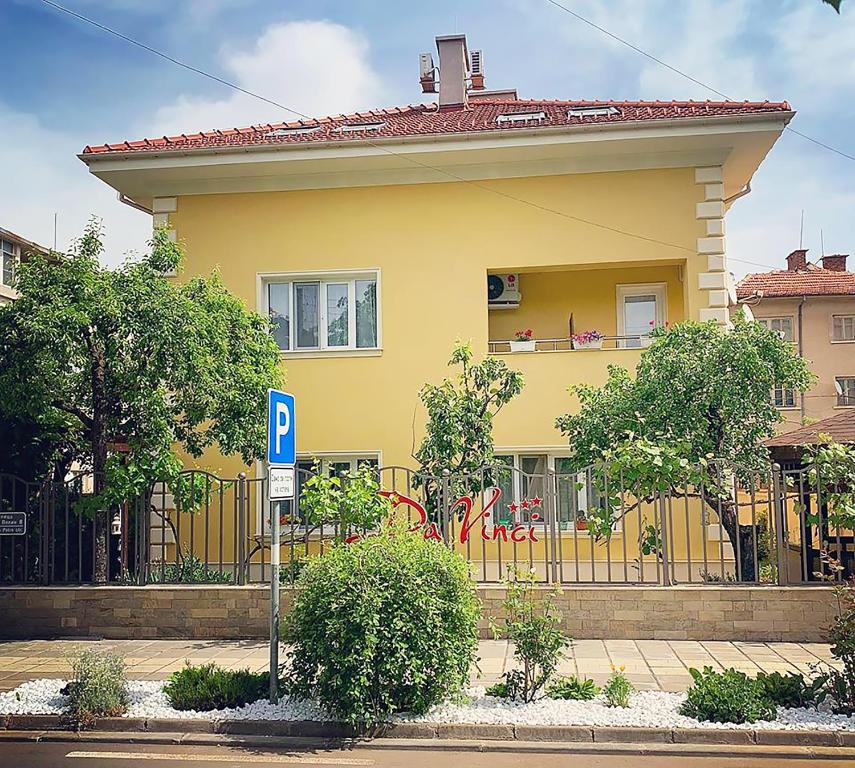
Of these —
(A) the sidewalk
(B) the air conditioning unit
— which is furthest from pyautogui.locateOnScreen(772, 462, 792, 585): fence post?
(B) the air conditioning unit

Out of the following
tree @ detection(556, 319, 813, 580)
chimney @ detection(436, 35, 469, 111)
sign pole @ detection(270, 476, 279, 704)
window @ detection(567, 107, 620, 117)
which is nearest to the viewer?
sign pole @ detection(270, 476, 279, 704)

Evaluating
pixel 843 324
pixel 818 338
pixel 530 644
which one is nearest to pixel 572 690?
pixel 530 644

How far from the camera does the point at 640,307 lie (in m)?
17.8

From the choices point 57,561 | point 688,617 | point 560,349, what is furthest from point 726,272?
point 57,561

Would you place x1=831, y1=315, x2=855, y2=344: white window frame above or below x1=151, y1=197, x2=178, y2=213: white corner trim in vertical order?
above

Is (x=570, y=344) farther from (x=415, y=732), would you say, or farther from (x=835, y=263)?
(x=835, y=263)

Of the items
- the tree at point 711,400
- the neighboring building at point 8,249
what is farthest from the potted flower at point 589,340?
the neighboring building at point 8,249

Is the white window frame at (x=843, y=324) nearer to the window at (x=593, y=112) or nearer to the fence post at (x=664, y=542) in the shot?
the window at (x=593, y=112)

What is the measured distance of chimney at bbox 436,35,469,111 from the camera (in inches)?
806

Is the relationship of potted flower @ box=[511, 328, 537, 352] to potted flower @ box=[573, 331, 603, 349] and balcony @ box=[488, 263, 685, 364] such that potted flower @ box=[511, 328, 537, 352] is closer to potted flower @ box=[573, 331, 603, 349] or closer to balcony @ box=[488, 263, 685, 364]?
balcony @ box=[488, 263, 685, 364]

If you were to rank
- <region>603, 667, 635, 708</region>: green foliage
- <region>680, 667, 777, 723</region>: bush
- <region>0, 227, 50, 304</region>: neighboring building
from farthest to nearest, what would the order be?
<region>0, 227, 50, 304</region>: neighboring building, <region>603, 667, 635, 708</region>: green foliage, <region>680, 667, 777, 723</region>: bush

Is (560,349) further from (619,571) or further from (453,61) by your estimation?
(453,61)

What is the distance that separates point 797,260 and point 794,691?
42.8m

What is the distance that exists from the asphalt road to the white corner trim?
11217 millimetres
